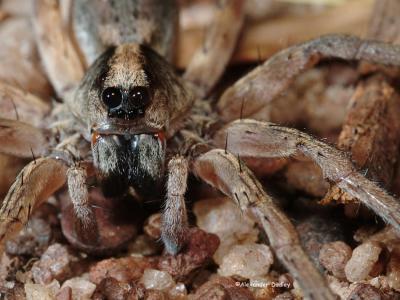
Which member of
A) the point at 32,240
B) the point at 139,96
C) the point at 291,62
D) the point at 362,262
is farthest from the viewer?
the point at 291,62

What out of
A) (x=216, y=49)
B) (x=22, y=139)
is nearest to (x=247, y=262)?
(x=22, y=139)

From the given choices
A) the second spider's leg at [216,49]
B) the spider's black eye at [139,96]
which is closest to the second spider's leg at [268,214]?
the spider's black eye at [139,96]

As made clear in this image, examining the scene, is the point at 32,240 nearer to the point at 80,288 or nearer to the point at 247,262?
the point at 80,288

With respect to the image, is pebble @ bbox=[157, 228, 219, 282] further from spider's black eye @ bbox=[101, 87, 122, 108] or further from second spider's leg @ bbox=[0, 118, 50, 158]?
second spider's leg @ bbox=[0, 118, 50, 158]

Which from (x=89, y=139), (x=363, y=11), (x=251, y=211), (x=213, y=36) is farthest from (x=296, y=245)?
(x=363, y=11)

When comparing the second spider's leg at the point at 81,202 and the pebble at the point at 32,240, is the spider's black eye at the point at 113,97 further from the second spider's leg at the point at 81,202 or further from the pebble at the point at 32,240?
the pebble at the point at 32,240

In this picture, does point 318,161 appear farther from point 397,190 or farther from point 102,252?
point 102,252
